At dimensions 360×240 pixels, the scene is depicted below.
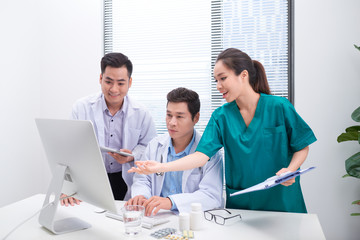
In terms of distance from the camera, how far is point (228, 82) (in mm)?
1558

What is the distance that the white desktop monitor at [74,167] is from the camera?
105cm

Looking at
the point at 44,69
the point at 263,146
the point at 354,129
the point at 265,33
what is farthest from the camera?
the point at 44,69

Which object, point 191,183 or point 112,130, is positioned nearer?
point 191,183

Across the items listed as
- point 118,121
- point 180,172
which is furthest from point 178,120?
point 118,121

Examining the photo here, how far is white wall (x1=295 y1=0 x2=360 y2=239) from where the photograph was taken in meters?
2.49

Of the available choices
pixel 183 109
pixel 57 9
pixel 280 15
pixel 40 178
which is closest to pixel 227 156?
pixel 183 109

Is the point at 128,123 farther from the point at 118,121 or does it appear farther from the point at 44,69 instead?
the point at 44,69

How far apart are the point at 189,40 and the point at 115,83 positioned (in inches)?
52.9

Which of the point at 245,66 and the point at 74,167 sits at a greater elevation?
the point at 245,66

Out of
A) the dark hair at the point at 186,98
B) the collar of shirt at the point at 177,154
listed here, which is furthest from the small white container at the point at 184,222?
the dark hair at the point at 186,98

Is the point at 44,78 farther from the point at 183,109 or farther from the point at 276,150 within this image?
the point at 276,150

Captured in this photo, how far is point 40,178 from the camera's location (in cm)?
316

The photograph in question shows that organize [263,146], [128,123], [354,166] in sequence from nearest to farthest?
1. [263,146]
2. [128,123]
3. [354,166]

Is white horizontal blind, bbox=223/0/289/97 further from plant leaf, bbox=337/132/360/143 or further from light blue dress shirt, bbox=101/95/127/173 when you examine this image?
light blue dress shirt, bbox=101/95/127/173
